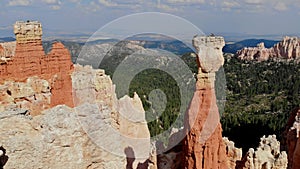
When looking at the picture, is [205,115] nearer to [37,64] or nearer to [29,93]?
[29,93]

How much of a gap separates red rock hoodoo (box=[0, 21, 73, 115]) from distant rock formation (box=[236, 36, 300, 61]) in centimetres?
9746

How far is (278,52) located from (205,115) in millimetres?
110118

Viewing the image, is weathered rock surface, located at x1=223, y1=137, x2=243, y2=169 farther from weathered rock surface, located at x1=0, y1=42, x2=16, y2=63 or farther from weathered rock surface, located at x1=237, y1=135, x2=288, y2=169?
weathered rock surface, located at x1=0, y1=42, x2=16, y2=63

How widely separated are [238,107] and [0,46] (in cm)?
4476

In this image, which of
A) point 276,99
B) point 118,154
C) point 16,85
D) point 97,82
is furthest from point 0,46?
point 276,99

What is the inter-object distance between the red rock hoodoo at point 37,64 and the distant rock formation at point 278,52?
97.5 metres

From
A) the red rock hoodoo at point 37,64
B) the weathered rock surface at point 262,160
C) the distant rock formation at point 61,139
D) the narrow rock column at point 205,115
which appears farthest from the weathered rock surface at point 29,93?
the distant rock formation at point 61,139

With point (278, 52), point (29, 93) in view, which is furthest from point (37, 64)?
point (278, 52)

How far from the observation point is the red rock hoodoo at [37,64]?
19.3 metres

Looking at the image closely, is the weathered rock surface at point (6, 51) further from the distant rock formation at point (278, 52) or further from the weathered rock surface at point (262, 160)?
the distant rock formation at point (278, 52)

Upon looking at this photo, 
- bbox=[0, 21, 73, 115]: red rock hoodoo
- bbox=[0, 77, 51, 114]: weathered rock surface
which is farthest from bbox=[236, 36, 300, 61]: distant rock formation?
bbox=[0, 77, 51, 114]: weathered rock surface

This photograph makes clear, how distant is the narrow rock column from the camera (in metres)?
12.4

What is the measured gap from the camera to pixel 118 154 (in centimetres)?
584

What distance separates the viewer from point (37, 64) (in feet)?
66.3
